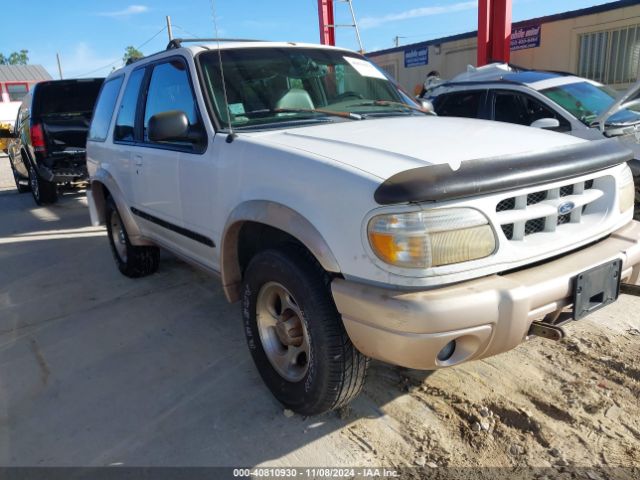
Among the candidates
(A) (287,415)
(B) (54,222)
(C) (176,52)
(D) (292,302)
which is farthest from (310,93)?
(B) (54,222)

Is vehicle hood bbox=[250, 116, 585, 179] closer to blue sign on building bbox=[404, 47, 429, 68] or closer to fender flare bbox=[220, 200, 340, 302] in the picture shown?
fender flare bbox=[220, 200, 340, 302]

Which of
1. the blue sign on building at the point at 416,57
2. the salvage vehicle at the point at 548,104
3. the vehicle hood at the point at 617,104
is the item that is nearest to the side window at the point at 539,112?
the salvage vehicle at the point at 548,104

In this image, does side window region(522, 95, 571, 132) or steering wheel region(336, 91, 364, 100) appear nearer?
steering wheel region(336, 91, 364, 100)

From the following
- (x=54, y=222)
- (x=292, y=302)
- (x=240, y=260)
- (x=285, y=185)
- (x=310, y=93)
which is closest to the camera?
(x=285, y=185)

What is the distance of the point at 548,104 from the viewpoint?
612 cm

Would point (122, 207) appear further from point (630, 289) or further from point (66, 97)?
point (66, 97)

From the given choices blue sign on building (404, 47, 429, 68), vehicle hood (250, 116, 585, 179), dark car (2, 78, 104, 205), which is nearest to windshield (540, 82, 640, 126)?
vehicle hood (250, 116, 585, 179)

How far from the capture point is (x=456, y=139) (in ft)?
8.56

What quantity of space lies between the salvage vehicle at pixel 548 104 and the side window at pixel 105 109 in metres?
4.11

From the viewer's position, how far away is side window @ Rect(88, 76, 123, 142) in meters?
4.86

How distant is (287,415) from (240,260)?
982mm

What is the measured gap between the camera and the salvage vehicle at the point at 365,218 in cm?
208

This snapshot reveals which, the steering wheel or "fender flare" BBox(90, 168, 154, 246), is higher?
the steering wheel

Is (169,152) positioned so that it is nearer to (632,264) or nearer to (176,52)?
(176,52)
